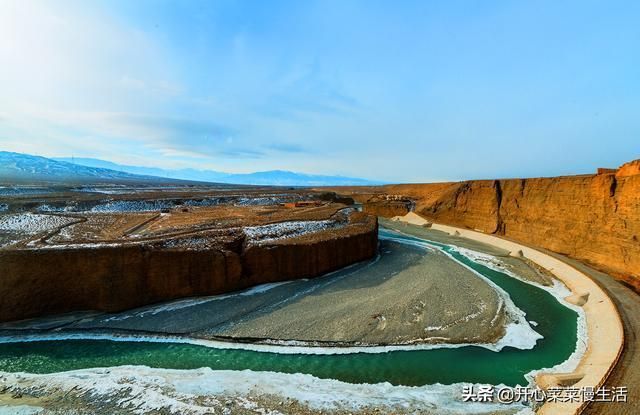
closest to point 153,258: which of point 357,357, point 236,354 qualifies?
point 236,354

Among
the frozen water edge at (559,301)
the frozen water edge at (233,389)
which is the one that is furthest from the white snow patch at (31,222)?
the frozen water edge at (559,301)

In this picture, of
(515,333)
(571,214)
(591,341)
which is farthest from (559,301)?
(571,214)

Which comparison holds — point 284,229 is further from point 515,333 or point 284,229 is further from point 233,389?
point 515,333

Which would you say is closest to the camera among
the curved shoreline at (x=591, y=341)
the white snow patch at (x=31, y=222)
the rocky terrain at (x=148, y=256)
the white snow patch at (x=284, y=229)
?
the curved shoreline at (x=591, y=341)

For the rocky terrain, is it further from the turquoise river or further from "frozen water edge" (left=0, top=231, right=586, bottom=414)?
"frozen water edge" (left=0, top=231, right=586, bottom=414)

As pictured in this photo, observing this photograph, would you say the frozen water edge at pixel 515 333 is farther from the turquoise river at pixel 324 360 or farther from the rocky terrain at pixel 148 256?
the rocky terrain at pixel 148 256

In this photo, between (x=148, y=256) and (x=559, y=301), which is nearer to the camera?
(x=148, y=256)
